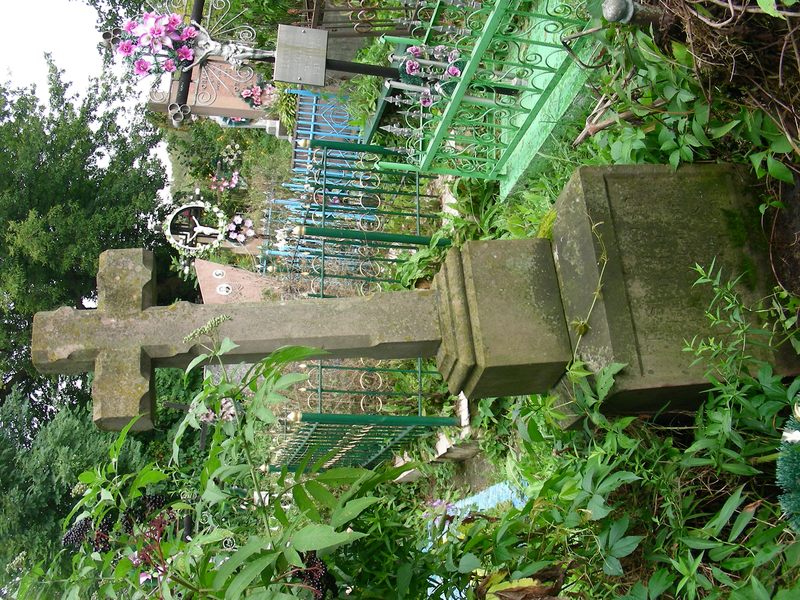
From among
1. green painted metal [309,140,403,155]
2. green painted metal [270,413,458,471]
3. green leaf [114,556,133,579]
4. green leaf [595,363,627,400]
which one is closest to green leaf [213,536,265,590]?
green leaf [114,556,133,579]

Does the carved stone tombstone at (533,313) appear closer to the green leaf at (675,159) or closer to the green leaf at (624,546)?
the green leaf at (675,159)

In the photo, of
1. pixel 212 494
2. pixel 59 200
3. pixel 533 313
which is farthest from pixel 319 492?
pixel 59 200

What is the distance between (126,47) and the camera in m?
4.22

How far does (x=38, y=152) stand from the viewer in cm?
1321

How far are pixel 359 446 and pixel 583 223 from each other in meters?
4.18

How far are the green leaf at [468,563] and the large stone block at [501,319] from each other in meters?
0.75

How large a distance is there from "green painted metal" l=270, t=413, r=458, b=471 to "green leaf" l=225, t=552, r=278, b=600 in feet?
9.82

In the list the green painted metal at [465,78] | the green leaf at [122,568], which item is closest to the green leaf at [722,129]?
the green painted metal at [465,78]

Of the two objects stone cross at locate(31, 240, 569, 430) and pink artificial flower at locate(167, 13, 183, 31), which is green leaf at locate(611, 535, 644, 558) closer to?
stone cross at locate(31, 240, 569, 430)

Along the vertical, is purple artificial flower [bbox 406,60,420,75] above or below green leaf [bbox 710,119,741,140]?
above

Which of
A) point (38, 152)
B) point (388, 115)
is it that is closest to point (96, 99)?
point (38, 152)

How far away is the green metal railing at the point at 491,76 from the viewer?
365 cm

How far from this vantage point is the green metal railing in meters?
3.65

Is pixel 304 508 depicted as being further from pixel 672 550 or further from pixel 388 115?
pixel 388 115
